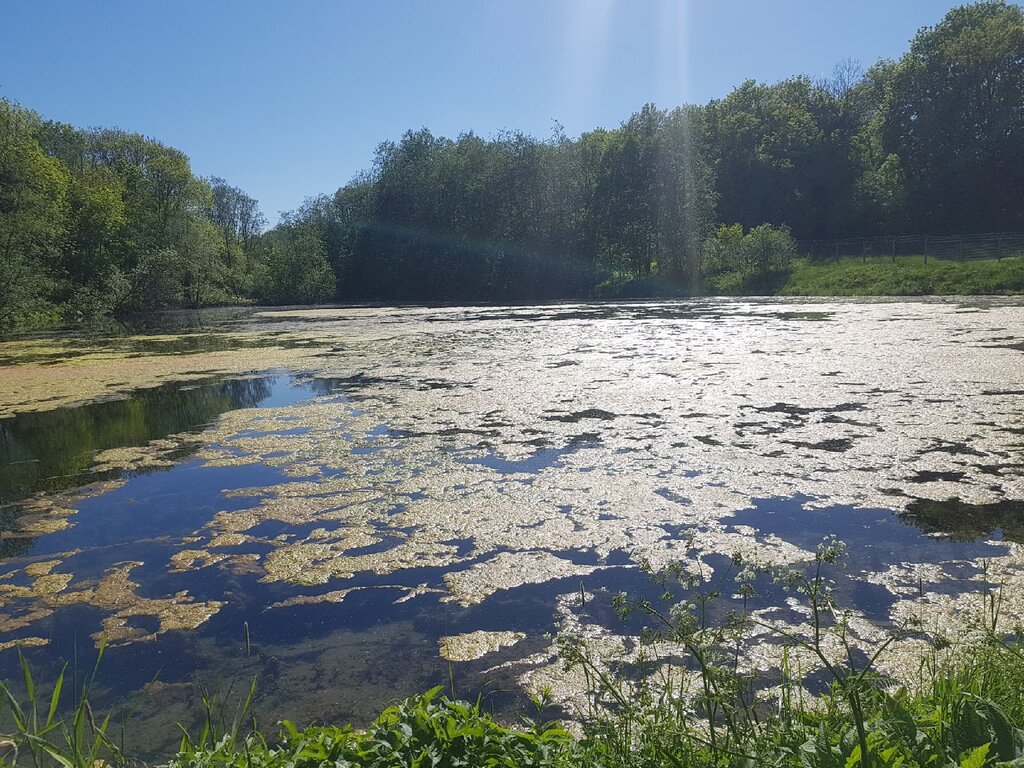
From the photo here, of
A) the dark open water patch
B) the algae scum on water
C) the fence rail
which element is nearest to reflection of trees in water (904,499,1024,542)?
the algae scum on water

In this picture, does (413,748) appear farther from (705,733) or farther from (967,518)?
(967,518)

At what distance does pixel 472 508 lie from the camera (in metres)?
4.21

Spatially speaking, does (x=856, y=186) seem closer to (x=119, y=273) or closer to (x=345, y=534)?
(x=119, y=273)

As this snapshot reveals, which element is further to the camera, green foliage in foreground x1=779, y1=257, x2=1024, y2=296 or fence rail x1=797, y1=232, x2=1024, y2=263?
fence rail x1=797, y1=232, x2=1024, y2=263

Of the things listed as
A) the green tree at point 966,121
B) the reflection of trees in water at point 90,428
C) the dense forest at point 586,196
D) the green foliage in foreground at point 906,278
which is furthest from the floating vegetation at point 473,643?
the green tree at point 966,121

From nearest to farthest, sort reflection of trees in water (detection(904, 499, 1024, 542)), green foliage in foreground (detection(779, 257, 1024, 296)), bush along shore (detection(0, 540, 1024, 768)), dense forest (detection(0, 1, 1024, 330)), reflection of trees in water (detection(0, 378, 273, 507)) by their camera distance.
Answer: bush along shore (detection(0, 540, 1024, 768)) → reflection of trees in water (detection(904, 499, 1024, 542)) → reflection of trees in water (detection(0, 378, 273, 507)) → green foliage in foreground (detection(779, 257, 1024, 296)) → dense forest (detection(0, 1, 1024, 330))

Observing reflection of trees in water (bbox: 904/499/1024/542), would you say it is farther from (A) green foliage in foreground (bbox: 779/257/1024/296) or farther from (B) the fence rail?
(B) the fence rail

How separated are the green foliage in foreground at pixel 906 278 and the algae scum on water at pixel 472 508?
15.4 meters

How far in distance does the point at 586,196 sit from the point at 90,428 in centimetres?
3381

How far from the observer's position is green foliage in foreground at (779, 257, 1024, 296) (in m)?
21.6

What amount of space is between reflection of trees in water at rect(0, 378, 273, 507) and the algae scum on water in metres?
0.05

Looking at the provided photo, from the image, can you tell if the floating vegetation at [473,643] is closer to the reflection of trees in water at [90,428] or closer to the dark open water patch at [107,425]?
the reflection of trees in water at [90,428]

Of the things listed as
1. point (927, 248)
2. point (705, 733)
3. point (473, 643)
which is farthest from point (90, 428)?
point (927, 248)

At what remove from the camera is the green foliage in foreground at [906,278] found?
2161cm
